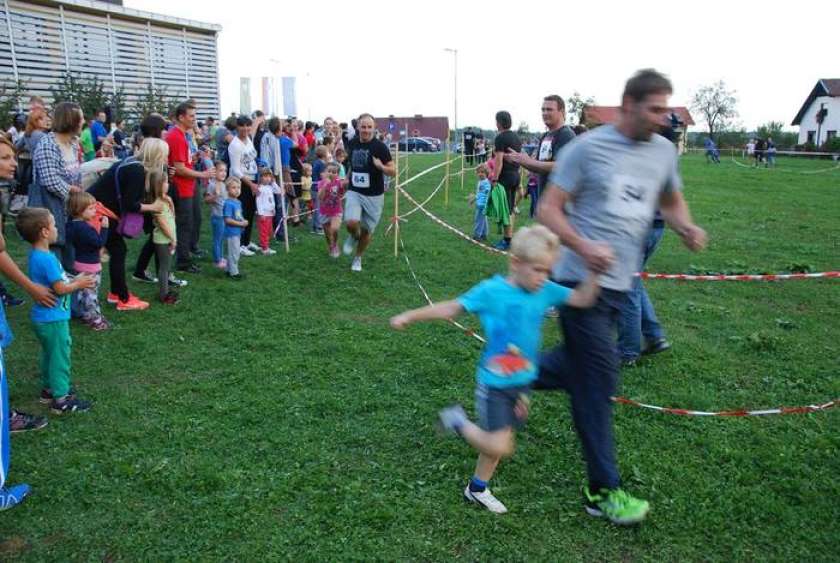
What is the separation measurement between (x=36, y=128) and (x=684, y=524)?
818cm

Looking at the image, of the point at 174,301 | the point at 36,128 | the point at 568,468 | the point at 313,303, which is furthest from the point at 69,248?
the point at 568,468

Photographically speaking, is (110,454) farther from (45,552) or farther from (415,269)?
(415,269)

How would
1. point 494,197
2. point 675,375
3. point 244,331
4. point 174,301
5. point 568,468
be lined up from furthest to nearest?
point 494,197
point 174,301
point 244,331
point 675,375
point 568,468

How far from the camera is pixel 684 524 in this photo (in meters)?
3.16

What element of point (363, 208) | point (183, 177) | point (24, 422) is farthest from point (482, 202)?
point (24, 422)

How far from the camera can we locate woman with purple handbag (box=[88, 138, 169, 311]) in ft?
21.0

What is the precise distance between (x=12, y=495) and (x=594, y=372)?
3.12m

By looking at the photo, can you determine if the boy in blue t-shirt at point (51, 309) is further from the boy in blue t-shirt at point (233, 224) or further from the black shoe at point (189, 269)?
the black shoe at point (189, 269)

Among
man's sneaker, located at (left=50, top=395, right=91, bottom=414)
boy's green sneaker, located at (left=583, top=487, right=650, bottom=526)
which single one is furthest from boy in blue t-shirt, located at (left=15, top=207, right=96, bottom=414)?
boy's green sneaker, located at (left=583, top=487, right=650, bottom=526)

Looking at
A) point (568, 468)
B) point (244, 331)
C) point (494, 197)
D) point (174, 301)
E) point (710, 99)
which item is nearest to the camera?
point (568, 468)

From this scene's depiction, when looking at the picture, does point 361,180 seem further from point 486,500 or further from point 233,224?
point 486,500

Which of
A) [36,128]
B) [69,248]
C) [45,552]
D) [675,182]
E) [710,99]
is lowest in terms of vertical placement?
[45,552]

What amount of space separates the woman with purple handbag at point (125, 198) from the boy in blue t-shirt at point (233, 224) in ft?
4.39

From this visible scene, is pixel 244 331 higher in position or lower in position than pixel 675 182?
lower
